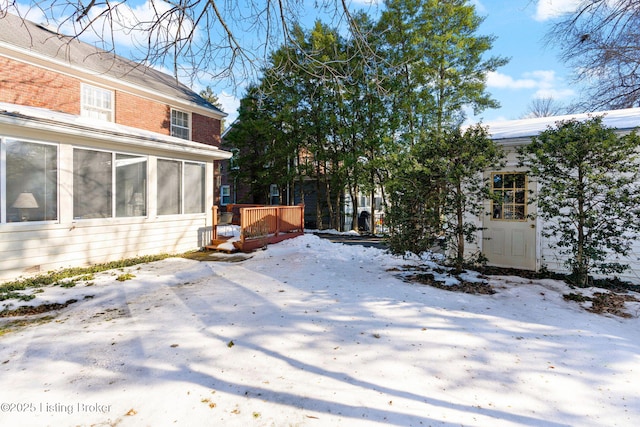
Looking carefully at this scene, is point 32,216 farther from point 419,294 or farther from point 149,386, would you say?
point 419,294

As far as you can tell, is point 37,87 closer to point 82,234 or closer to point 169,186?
point 169,186

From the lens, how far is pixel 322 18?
4.25 metres

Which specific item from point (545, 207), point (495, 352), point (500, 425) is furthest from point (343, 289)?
point (545, 207)

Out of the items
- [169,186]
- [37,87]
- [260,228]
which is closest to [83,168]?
[169,186]

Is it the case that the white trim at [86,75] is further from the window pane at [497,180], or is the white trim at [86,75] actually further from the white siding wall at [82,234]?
the window pane at [497,180]

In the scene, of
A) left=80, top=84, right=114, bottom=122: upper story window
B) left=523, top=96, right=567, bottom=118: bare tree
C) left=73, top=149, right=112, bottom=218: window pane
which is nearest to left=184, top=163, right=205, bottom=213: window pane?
left=73, top=149, right=112, bottom=218: window pane

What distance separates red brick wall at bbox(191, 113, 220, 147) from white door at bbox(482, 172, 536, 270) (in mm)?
11628

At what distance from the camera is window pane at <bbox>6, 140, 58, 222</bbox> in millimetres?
5758

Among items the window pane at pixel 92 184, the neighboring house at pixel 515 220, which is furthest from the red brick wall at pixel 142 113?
the neighboring house at pixel 515 220

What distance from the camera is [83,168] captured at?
688 centimetres

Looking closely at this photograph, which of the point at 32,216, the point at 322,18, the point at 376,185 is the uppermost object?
the point at 322,18

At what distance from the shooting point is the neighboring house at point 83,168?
5.86 metres

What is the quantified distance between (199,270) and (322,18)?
515 cm

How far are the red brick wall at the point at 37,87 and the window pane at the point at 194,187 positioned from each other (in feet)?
13.6
